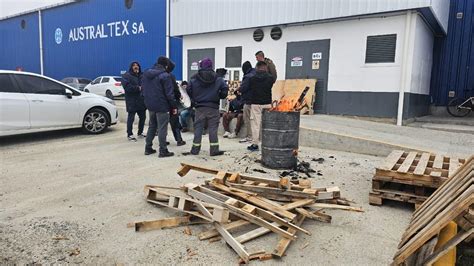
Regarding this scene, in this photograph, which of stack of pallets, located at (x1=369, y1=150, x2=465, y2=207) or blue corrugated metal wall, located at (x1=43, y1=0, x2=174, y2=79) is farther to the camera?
blue corrugated metal wall, located at (x1=43, y1=0, x2=174, y2=79)

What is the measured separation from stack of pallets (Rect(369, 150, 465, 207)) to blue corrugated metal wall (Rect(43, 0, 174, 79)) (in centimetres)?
1461

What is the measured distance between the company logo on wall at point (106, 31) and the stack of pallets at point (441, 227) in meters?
19.0

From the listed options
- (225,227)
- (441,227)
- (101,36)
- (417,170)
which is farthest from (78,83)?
(441,227)

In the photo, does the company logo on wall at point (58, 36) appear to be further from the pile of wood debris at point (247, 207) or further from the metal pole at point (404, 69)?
the pile of wood debris at point (247, 207)

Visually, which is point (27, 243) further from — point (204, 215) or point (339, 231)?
point (339, 231)

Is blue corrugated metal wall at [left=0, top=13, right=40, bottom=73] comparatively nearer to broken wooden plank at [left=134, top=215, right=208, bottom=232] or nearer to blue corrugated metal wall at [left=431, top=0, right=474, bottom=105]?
blue corrugated metal wall at [left=431, top=0, right=474, bottom=105]

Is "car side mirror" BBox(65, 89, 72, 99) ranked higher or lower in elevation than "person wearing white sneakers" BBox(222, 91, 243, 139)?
higher

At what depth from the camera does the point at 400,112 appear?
9.27m

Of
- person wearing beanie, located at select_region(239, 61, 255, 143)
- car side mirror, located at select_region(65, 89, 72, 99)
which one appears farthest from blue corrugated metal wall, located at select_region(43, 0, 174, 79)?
person wearing beanie, located at select_region(239, 61, 255, 143)

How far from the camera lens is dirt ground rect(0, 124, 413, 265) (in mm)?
2924

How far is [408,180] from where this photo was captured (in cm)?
385

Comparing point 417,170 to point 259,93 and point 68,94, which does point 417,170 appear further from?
point 68,94

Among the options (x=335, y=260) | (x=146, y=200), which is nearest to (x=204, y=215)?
(x=146, y=200)

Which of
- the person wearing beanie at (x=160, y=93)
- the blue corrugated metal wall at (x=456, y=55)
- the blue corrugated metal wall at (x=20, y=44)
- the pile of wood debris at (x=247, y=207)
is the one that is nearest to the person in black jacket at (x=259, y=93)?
the person wearing beanie at (x=160, y=93)
